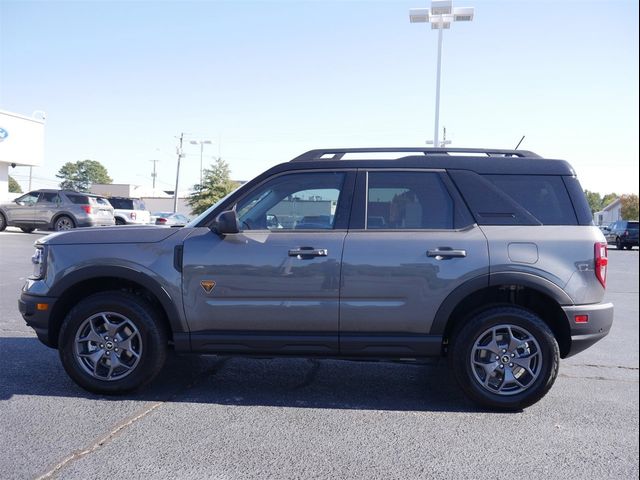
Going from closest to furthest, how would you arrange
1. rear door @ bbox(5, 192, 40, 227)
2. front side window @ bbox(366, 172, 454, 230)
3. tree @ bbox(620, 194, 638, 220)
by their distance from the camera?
front side window @ bbox(366, 172, 454, 230) → rear door @ bbox(5, 192, 40, 227) → tree @ bbox(620, 194, 638, 220)

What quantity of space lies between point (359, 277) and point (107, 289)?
6.89ft

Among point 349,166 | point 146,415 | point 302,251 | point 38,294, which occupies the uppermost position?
point 349,166

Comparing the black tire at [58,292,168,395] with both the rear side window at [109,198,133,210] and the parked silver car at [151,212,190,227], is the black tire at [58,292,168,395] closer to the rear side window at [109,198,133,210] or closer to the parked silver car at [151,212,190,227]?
the parked silver car at [151,212,190,227]

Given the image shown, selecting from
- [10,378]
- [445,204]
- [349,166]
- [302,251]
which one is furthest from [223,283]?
[10,378]

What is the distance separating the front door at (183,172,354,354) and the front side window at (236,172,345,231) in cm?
6

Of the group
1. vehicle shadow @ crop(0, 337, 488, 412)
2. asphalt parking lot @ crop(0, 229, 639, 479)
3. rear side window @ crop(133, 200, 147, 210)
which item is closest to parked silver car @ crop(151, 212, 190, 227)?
rear side window @ crop(133, 200, 147, 210)

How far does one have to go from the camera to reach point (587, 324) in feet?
14.0

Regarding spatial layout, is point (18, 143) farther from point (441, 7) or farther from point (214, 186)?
point (441, 7)

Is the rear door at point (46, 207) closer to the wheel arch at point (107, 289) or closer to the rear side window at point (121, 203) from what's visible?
the rear side window at point (121, 203)

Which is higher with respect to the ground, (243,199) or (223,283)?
(243,199)

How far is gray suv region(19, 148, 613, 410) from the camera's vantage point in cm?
424

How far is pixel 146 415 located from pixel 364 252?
6.52 ft

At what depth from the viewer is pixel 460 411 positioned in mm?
4312

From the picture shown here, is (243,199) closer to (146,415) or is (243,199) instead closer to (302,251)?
(302,251)
